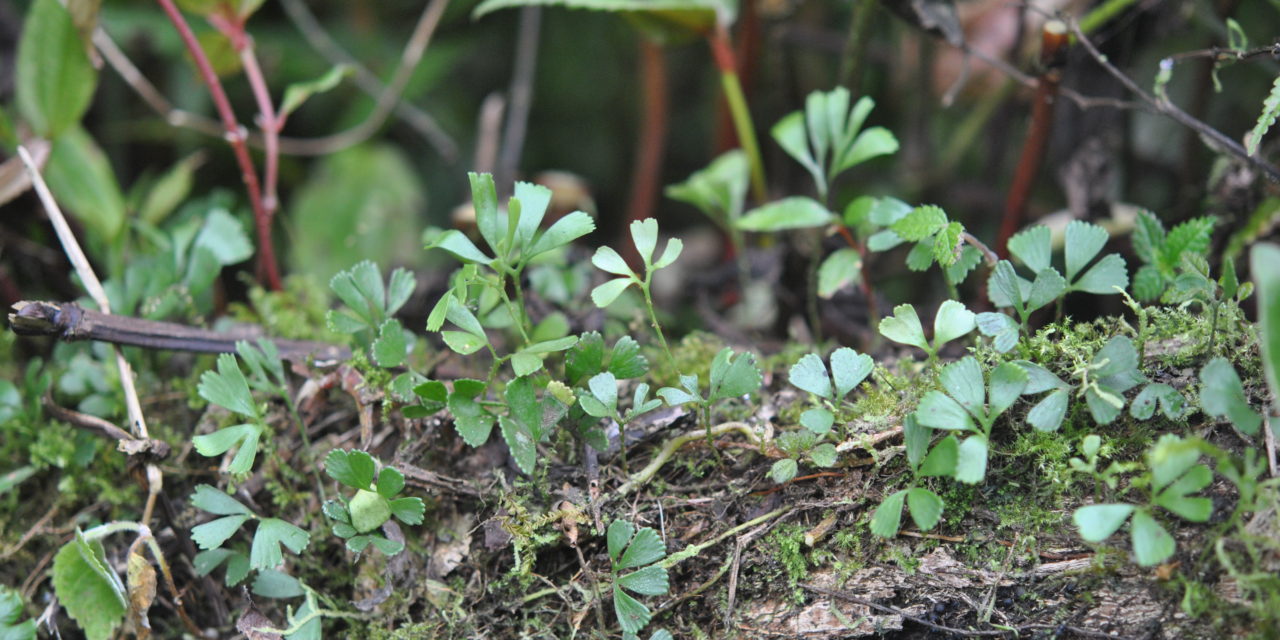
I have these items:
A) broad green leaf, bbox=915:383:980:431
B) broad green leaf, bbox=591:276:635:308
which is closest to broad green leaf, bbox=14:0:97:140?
broad green leaf, bbox=591:276:635:308

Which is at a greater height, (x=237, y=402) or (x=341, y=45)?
(x=341, y=45)

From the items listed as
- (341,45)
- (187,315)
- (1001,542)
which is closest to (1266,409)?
(1001,542)

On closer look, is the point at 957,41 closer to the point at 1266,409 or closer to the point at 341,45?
the point at 1266,409

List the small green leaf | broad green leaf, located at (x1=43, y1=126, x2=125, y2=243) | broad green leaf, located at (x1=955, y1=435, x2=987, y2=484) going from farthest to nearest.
Answer: broad green leaf, located at (x1=43, y1=126, x2=125, y2=243) < the small green leaf < broad green leaf, located at (x1=955, y1=435, x2=987, y2=484)

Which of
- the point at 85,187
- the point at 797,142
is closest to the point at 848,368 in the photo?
the point at 797,142

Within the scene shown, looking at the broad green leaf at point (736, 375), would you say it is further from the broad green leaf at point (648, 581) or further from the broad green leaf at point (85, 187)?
the broad green leaf at point (85, 187)

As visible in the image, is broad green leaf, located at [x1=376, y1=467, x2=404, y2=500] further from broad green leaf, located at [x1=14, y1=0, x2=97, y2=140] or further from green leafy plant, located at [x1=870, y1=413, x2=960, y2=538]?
broad green leaf, located at [x1=14, y1=0, x2=97, y2=140]

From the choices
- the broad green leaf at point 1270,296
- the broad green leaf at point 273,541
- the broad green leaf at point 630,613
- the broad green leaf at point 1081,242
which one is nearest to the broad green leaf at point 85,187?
the broad green leaf at point 273,541
